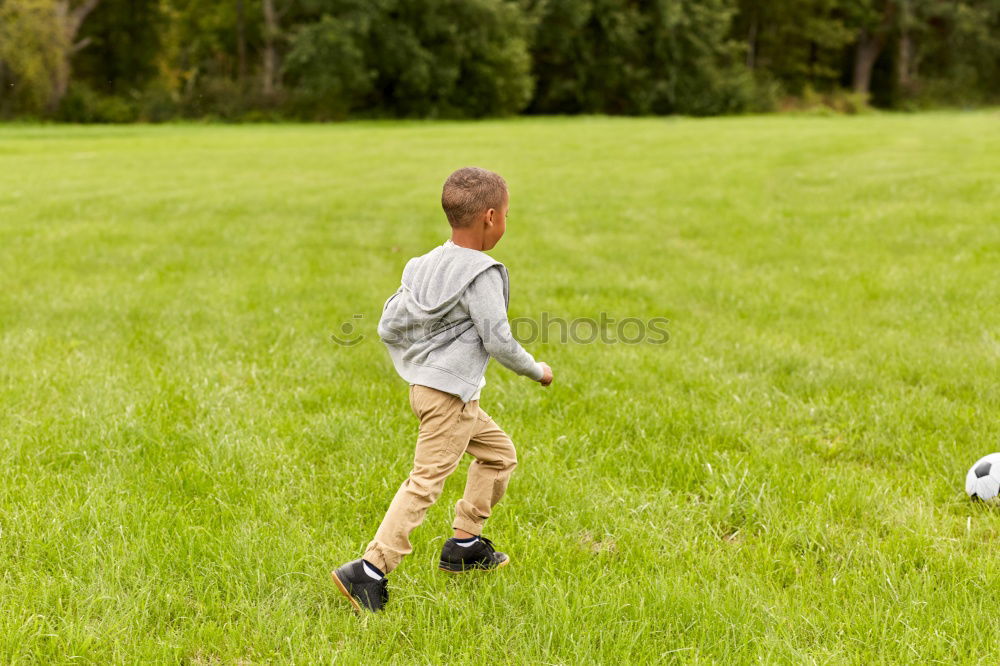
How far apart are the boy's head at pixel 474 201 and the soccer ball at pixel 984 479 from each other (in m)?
2.76

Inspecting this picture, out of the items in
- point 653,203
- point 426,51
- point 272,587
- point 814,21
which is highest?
point 814,21

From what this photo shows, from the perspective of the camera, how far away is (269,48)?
50.2m

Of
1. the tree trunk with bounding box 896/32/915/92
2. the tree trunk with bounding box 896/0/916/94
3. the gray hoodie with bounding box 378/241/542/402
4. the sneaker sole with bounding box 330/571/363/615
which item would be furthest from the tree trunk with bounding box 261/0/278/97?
the sneaker sole with bounding box 330/571/363/615

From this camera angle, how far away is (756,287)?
8406 mm

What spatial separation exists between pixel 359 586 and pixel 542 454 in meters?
1.60

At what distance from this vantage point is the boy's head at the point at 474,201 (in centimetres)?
288

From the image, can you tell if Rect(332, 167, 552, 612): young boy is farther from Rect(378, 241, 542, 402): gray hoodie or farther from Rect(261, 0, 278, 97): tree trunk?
Rect(261, 0, 278, 97): tree trunk

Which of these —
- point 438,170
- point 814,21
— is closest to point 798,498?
point 438,170

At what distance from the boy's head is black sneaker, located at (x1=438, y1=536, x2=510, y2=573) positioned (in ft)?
4.19

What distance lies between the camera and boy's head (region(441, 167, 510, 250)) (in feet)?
9.46

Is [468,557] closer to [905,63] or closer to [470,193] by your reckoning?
[470,193]

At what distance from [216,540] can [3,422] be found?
7.11 ft

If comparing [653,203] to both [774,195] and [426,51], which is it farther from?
[426,51]

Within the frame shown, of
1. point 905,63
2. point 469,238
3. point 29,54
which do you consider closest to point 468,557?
point 469,238
